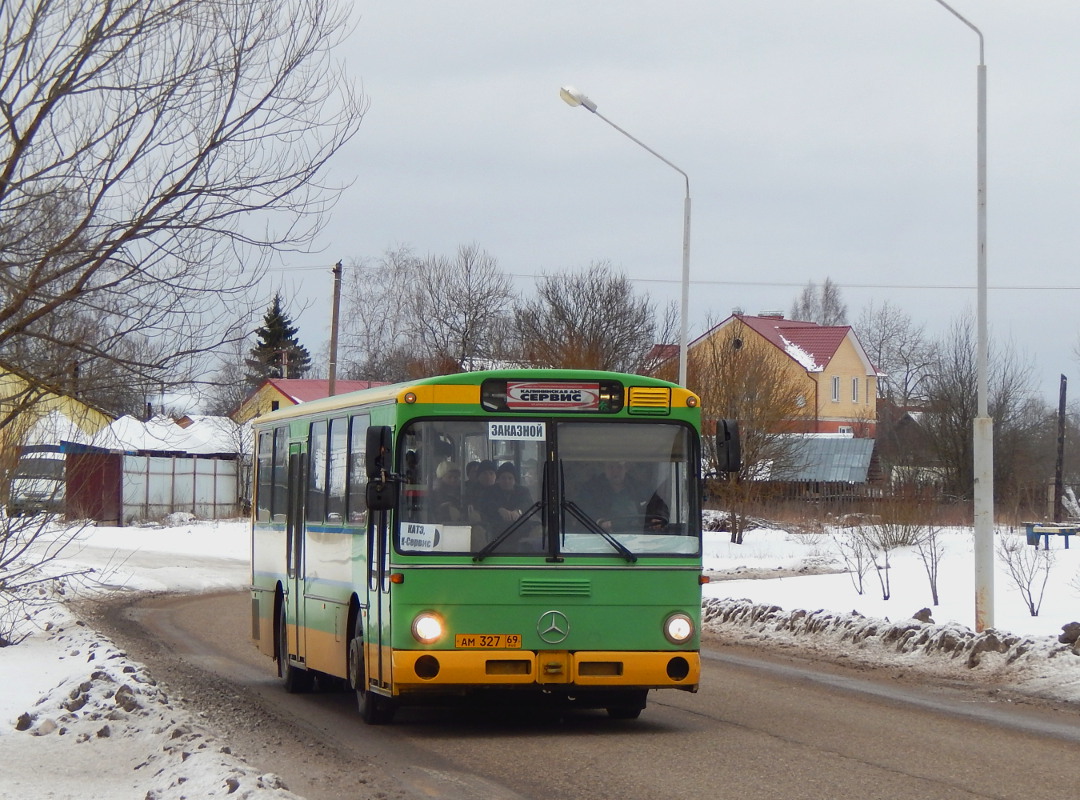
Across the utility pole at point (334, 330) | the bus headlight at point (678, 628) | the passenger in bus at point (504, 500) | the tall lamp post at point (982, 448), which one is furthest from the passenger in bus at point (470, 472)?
the utility pole at point (334, 330)

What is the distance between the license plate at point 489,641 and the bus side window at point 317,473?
108 inches

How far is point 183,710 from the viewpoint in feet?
39.3

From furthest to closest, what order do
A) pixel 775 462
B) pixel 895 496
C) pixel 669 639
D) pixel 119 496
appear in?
pixel 119 496, pixel 775 462, pixel 895 496, pixel 669 639

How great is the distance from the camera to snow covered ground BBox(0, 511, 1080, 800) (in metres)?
8.84

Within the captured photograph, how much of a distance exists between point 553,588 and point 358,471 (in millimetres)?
2083

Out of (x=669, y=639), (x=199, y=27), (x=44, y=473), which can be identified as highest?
(x=199, y=27)

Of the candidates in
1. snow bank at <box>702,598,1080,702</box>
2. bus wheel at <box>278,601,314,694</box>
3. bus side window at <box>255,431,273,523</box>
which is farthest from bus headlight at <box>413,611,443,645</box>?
snow bank at <box>702,598,1080,702</box>

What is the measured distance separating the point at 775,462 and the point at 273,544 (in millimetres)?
30171

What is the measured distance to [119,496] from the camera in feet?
189

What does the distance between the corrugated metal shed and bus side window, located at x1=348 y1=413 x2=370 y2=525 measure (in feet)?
174

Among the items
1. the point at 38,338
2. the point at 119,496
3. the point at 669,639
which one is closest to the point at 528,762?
the point at 669,639

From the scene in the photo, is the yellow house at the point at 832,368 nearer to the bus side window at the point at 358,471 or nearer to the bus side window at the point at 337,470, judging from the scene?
the bus side window at the point at 337,470

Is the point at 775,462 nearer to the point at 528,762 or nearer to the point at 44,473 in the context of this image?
the point at 44,473

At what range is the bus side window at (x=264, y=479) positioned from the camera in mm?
15648
